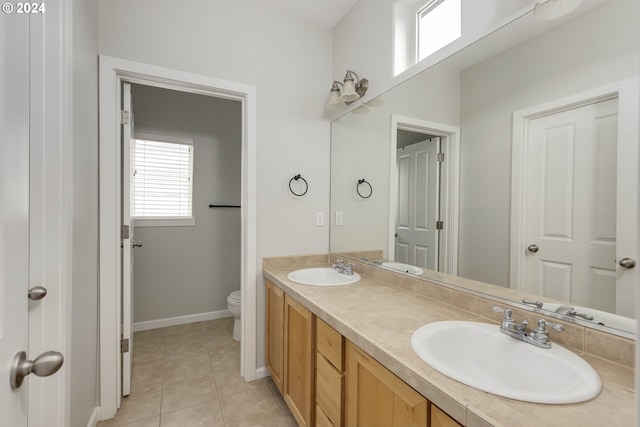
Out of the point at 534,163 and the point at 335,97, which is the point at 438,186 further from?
the point at 335,97

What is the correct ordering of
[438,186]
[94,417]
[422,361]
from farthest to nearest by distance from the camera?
[94,417] < [438,186] < [422,361]

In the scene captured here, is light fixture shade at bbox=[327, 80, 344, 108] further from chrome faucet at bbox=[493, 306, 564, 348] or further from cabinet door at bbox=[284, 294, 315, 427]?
chrome faucet at bbox=[493, 306, 564, 348]

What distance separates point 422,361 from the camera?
78cm

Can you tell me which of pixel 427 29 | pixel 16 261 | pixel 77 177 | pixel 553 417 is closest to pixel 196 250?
pixel 77 177

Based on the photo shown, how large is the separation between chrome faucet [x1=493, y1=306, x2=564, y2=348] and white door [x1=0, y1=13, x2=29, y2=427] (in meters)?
1.25

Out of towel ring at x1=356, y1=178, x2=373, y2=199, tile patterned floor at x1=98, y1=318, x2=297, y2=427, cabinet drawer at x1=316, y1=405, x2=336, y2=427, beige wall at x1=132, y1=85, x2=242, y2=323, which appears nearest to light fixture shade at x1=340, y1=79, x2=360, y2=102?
towel ring at x1=356, y1=178, x2=373, y2=199

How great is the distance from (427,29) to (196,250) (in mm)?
2831

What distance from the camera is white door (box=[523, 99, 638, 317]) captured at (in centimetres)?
84

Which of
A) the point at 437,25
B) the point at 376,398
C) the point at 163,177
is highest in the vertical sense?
the point at 437,25

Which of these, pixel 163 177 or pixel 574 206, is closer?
pixel 574 206

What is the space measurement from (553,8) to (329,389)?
164cm

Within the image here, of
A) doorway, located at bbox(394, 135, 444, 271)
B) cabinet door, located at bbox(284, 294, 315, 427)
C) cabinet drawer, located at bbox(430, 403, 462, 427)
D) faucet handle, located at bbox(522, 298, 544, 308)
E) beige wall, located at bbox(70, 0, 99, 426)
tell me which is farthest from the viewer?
doorway, located at bbox(394, 135, 444, 271)

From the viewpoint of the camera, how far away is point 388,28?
1.68m

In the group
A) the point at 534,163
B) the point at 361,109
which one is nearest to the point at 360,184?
the point at 361,109
